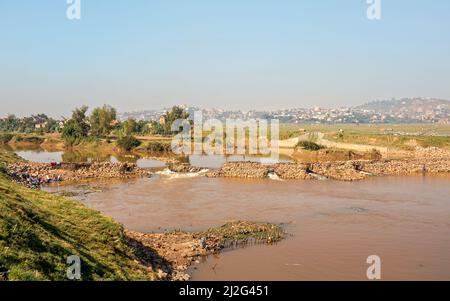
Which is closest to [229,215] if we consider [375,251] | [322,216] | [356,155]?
[322,216]

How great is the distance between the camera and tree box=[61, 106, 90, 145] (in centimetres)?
8712

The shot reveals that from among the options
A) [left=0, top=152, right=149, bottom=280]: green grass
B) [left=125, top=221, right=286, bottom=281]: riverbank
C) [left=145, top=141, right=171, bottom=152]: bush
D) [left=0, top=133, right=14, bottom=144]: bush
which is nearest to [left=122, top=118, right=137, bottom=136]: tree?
[left=145, top=141, right=171, bottom=152]: bush

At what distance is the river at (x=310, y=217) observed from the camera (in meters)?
18.4

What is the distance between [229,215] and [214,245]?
7.34m

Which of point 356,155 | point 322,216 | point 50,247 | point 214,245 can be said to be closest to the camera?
point 50,247

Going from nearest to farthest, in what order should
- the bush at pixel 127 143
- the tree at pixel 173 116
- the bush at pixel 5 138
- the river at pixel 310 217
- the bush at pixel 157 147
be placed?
the river at pixel 310 217 < the bush at pixel 157 147 < the bush at pixel 127 143 < the bush at pixel 5 138 < the tree at pixel 173 116

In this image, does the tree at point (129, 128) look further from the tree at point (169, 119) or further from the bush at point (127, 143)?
the bush at point (127, 143)

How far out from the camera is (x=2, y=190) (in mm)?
17797

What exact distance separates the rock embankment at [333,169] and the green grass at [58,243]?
24.7 meters

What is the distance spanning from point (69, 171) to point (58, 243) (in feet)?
103

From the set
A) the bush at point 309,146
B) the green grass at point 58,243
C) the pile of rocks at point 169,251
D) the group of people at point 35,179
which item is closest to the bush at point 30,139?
the bush at point 309,146

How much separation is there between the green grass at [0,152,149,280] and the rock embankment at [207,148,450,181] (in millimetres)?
24739

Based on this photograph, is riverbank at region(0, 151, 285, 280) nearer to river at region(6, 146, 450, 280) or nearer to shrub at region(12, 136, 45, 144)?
river at region(6, 146, 450, 280)
